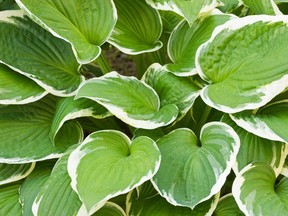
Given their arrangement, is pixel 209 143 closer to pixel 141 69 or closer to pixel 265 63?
pixel 265 63

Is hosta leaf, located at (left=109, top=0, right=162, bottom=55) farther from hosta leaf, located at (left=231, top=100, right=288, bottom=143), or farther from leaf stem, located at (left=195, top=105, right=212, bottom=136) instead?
hosta leaf, located at (left=231, top=100, right=288, bottom=143)

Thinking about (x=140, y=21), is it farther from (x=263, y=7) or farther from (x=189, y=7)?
(x=263, y=7)

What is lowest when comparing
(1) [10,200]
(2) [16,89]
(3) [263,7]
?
(1) [10,200]

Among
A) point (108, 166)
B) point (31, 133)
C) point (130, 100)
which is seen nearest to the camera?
point (108, 166)

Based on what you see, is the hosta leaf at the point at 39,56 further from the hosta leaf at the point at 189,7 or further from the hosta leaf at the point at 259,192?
the hosta leaf at the point at 259,192

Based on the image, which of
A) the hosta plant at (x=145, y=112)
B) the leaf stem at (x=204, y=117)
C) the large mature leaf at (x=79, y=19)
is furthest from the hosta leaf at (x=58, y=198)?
the leaf stem at (x=204, y=117)

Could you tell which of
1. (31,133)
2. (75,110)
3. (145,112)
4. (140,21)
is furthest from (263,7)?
(31,133)
